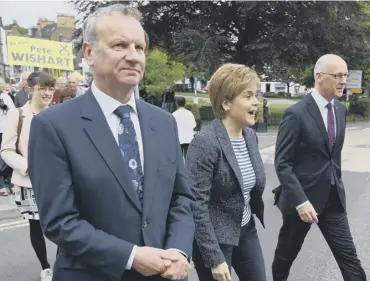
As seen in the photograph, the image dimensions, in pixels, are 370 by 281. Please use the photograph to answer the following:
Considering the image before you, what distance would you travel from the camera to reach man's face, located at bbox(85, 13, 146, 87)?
1.72 meters

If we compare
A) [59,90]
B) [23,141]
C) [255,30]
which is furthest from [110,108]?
[255,30]

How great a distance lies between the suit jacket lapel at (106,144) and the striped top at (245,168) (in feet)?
3.20

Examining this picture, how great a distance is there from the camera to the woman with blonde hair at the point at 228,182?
7.89ft

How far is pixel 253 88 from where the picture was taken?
2.58 meters

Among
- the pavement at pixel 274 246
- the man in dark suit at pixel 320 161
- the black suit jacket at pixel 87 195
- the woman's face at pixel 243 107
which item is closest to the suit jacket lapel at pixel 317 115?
the man in dark suit at pixel 320 161

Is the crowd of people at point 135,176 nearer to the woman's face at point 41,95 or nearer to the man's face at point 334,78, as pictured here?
the man's face at point 334,78

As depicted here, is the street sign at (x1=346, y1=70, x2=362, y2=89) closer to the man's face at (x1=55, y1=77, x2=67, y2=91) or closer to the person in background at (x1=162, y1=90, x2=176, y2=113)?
the person in background at (x1=162, y1=90, x2=176, y2=113)

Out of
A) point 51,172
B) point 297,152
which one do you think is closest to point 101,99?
point 51,172

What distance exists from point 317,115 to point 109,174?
2.04 meters

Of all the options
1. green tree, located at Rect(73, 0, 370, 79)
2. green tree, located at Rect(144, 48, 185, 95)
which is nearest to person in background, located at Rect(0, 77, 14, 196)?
green tree, located at Rect(73, 0, 370, 79)

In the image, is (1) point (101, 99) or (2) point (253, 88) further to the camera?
(2) point (253, 88)

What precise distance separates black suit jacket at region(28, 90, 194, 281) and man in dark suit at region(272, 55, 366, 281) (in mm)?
1690

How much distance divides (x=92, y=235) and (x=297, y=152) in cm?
207

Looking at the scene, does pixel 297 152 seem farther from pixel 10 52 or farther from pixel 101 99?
pixel 10 52
